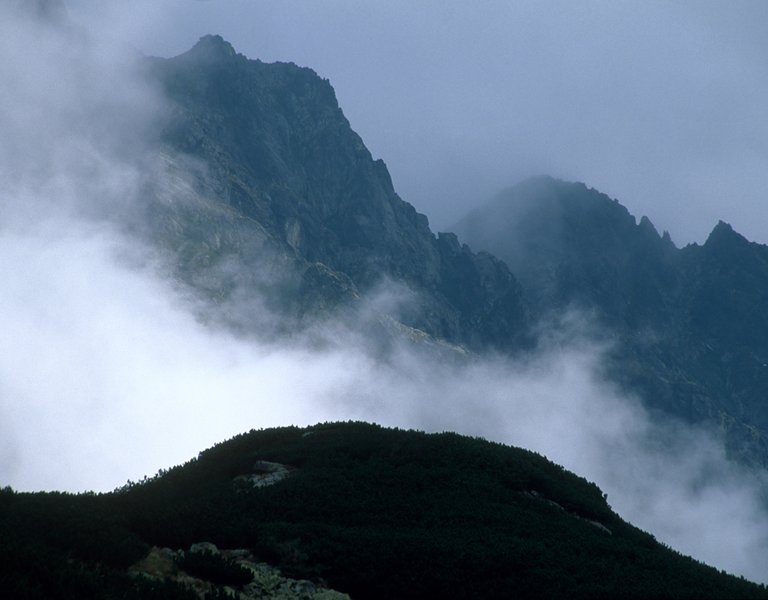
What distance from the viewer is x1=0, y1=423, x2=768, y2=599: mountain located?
55.9 feet

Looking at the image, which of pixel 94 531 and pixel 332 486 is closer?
pixel 94 531

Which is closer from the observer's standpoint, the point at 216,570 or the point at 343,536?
the point at 216,570

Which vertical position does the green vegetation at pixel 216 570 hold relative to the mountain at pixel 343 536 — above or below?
below

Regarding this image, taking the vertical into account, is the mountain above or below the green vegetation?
above

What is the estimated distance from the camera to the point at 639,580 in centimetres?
1972

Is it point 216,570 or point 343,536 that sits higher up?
point 343,536

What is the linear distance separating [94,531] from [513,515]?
11.8 metres

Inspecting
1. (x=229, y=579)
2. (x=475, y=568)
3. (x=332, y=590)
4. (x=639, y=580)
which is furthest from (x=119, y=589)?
(x=639, y=580)

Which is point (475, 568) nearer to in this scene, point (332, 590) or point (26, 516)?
point (332, 590)

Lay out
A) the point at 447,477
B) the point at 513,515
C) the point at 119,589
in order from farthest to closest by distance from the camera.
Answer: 1. the point at 447,477
2. the point at 513,515
3. the point at 119,589

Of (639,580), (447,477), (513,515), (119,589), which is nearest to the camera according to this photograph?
(119,589)

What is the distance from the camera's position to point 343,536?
20359 mm

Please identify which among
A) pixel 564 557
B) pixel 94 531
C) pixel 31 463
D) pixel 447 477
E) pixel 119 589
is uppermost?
pixel 31 463

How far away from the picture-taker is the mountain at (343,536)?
55.9 feet
